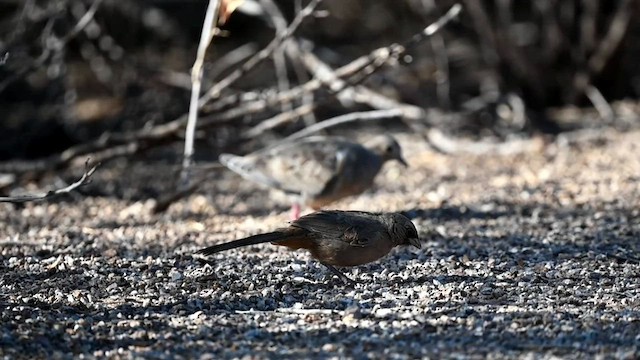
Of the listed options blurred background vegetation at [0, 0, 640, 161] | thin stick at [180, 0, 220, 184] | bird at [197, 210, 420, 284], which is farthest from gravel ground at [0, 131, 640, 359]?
blurred background vegetation at [0, 0, 640, 161]

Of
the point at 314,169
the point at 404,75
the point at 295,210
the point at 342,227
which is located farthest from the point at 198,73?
the point at 404,75

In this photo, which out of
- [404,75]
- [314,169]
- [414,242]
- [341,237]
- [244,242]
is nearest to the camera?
[244,242]

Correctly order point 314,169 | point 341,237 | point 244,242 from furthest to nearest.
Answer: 1. point 314,169
2. point 341,237
3. point 244,242

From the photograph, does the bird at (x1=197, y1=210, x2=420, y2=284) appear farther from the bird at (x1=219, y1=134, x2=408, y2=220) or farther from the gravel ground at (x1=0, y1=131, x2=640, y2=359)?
the bird at (x1=219, y1=134, x2=408, y2=220)

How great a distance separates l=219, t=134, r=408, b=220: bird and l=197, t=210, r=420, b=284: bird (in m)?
2.11

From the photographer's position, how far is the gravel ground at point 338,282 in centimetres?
492

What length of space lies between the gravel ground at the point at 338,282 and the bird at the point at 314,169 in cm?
33

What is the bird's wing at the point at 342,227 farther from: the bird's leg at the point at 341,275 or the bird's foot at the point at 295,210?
the bird's foot at the point at 295,210

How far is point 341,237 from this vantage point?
20.3ft

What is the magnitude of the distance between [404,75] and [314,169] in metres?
6.19

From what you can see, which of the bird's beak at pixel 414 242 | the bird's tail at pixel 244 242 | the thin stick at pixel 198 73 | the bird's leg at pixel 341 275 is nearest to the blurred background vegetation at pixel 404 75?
the thin stick at pixel 198 73

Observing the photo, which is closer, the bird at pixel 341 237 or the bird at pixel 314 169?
the bird at pixel 341 237

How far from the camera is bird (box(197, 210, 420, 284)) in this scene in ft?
20.3

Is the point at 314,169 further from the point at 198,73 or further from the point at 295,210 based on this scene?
the point at 198,73
